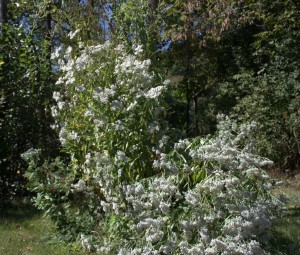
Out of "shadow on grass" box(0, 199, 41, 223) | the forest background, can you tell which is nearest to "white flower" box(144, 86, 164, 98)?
the forest background

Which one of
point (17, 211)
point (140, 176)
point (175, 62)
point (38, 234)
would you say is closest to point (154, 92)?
point (140, 176)

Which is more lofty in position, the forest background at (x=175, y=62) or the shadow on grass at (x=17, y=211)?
the forest background at (x=175, y=62)

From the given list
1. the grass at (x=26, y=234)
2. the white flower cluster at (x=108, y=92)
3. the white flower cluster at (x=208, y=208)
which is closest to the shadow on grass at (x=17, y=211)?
the grass at (x=26, y=234)

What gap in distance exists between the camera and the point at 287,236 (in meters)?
6.10

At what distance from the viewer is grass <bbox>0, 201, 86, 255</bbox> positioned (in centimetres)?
563

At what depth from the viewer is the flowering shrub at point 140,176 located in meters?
4.45

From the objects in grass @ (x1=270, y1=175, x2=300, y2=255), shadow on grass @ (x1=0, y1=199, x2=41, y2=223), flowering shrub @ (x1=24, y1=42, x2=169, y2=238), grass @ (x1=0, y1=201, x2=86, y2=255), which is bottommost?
grass @ (x1=270, y1=175, x2=300, y2=255)

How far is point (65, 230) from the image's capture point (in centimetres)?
602

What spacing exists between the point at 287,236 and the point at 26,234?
3.36 metres

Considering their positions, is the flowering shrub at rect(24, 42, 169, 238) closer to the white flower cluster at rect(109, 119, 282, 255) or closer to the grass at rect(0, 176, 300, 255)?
the grass at rect(0, 176, 300, 255)

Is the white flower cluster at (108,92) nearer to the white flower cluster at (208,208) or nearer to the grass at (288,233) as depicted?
the white flower cluster at (208,208)

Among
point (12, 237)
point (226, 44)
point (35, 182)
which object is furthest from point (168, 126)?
point (226, 44)

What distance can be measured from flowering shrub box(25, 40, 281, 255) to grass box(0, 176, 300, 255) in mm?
301

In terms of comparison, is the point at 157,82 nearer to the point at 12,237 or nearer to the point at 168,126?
the point at 168,126
